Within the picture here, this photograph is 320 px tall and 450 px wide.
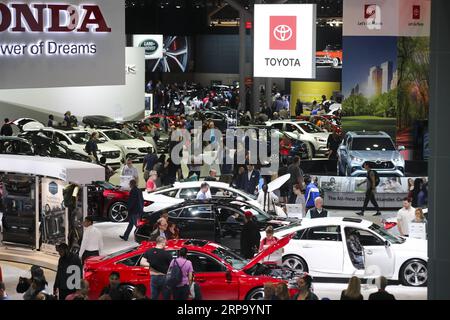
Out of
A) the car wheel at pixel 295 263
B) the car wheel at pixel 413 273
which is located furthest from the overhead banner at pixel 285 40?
the car wheel at pixel 413 273

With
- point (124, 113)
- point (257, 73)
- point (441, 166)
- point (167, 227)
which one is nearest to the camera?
point (441, 166)

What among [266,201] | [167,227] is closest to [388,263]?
[167,227]

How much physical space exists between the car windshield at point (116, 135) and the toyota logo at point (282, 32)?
355 inches

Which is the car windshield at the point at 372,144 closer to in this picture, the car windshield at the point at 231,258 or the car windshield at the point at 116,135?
the car windshield at the point at 116,135

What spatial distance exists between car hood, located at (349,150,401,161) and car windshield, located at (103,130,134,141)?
31.9 ft

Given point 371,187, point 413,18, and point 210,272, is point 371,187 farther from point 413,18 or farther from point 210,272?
point 210,272

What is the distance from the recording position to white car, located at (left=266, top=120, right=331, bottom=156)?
115ft

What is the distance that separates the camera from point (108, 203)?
934 inches

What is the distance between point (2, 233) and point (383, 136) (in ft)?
39.2

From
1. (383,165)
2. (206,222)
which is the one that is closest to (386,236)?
(206,222)

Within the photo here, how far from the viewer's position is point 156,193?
76.4 ft

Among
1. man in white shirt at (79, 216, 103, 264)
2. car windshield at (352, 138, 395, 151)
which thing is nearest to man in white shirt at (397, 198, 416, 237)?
man in white shirt at (79, 216, 103, 264)

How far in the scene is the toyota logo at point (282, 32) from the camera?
1051 inches

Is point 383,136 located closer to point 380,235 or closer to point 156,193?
point 156,193
